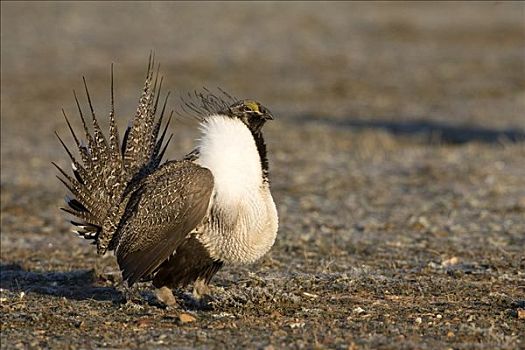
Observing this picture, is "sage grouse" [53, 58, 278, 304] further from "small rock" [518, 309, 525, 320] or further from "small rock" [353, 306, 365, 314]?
"small rock" [518, 309, 525, 320]

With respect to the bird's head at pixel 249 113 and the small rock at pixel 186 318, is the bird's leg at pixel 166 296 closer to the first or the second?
the small rock at pixel 186 318

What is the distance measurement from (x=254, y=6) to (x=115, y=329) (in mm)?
23764

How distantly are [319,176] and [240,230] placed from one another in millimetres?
5538

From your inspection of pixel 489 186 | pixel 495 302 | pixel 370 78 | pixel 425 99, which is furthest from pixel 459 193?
pixel 370 78

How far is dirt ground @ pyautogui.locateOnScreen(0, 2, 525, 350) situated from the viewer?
5.07 metres

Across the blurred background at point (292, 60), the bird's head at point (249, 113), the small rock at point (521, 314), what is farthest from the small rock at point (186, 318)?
the blurred background at point (292, 60)

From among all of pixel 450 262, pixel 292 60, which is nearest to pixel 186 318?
pixel 450 262

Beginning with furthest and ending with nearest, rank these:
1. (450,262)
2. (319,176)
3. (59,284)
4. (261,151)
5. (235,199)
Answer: (319,176) < (450,262) < (59,284) < (261,151) < (235,199)

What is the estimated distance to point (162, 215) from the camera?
5223mm

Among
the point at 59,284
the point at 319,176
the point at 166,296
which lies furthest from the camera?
the point at 319,176

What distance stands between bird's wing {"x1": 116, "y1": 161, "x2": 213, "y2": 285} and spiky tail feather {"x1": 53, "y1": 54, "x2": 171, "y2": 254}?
0.32 m

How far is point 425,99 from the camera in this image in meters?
17.1

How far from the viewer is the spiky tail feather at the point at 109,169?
18.9 ft

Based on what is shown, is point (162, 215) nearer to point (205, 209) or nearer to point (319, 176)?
point (205, 209)
